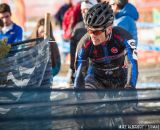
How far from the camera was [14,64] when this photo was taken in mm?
6203

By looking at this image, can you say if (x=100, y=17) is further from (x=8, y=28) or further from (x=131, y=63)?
(x=8, y=28)

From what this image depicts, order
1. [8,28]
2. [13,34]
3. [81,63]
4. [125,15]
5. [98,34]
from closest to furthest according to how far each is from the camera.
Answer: [98,34]
[81,63]
[125,15]
[13,34]
[8,28]

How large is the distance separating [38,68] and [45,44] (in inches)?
19.6

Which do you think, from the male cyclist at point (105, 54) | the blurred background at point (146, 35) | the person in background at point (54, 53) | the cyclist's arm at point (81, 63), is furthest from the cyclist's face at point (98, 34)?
the blurred background at point (146, 35)

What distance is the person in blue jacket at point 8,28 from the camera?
9844 millimetres

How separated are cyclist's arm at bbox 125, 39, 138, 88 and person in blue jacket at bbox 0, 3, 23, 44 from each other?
4.01 meters

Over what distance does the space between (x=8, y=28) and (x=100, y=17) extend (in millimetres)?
4244

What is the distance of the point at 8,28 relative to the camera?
395 inches

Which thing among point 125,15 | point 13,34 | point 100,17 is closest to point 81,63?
point 100,17

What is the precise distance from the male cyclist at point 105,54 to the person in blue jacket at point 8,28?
3717mm

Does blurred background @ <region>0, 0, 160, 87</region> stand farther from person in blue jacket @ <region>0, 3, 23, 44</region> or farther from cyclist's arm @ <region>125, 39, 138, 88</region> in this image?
cyclist's arm @ <region>125, 39, 138, 88</region>

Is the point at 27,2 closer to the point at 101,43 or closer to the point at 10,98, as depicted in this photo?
the point at 101,43

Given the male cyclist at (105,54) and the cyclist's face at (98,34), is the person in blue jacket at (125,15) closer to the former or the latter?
the male cyclist at (105,54)

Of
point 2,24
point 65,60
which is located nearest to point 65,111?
point 2,24
